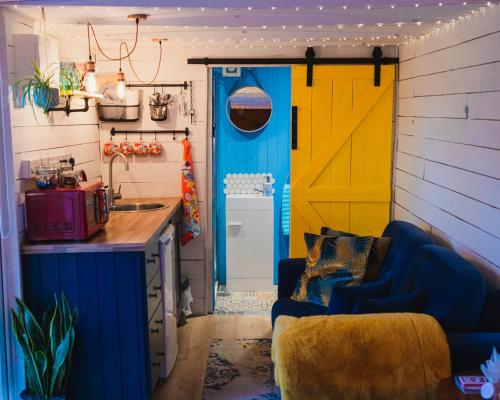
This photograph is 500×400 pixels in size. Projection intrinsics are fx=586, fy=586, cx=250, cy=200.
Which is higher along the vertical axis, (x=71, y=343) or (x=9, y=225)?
(x=9, y=225)

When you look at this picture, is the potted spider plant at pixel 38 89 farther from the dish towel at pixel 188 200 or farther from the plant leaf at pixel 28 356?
the dish towel at pixel 188 200

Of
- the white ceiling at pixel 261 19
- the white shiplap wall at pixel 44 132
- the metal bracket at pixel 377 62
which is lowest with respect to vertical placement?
the white shiplap wall at pixel 44 132

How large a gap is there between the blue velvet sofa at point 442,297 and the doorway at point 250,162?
6.17ft

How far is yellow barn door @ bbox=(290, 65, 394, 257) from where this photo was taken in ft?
14.9

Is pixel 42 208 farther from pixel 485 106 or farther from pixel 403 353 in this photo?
pixel 485 106

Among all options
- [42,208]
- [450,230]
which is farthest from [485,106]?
[42,208]

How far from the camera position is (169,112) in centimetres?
456

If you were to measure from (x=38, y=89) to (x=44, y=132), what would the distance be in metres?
0.35

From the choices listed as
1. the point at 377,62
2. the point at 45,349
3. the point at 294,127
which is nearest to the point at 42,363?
the point at 45,349

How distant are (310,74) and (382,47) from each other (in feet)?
1.93

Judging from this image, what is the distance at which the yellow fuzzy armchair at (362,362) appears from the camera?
2.28m

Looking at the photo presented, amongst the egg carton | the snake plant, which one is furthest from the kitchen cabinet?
the egg carton

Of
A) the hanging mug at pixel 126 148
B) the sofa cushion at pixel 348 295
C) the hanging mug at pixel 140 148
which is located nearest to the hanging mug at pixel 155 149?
the hanging mug at pixel 140 148

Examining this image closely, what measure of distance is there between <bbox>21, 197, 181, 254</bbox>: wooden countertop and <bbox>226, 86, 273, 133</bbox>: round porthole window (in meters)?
A: 1.72
